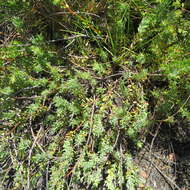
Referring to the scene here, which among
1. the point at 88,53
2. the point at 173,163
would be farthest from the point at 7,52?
the point at 173,163

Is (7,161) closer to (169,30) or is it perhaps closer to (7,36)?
(7,36)

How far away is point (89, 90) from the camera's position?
6.31ft

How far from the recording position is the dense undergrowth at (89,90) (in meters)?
1.61

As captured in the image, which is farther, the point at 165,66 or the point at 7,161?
A: the point at 7,161

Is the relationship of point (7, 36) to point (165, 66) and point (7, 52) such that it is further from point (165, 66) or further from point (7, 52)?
point (165, 66)

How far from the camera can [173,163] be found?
1822 millimetres

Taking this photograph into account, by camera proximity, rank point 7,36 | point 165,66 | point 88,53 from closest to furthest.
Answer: point 165,66 < point 88,53 < point 7,36

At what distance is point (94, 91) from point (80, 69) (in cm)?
24

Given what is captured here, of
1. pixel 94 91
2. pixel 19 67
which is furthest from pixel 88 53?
pixel 19 67

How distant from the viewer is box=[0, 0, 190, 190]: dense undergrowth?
161 cm

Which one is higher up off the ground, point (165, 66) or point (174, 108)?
point (165, 66)

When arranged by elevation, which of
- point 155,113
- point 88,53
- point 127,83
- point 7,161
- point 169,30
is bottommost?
point 7,161

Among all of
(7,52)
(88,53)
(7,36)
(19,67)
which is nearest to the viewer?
(7,52)

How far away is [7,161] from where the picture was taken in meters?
1.90
